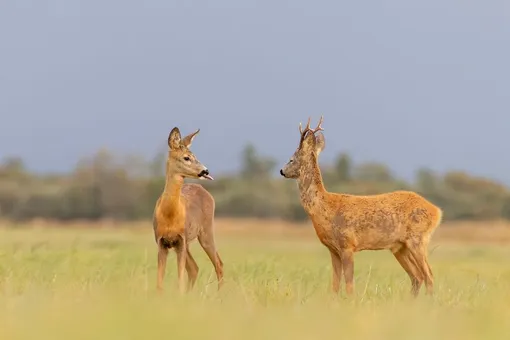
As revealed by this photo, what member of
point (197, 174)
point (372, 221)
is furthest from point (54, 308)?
point (372, 221)

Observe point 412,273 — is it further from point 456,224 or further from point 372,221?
point 456,224

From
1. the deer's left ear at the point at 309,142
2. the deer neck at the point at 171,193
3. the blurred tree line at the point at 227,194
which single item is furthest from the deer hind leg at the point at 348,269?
the blurred tree line at the point at 227,194

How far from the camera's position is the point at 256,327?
20.4 feet

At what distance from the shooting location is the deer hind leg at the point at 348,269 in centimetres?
1137

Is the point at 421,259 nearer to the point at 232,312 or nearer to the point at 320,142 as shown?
the point at 320,142

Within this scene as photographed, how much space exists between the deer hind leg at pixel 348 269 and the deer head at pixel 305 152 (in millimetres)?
1158

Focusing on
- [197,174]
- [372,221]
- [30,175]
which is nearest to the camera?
[197,174]

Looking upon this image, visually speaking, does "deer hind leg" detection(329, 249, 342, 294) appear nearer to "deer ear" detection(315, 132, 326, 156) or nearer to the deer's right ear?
"deer ear" detection(315, 132, 326, 156)

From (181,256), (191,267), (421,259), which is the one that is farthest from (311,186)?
(191,267)

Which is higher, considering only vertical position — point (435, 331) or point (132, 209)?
point (435, 331)

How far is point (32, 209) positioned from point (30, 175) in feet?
30.8

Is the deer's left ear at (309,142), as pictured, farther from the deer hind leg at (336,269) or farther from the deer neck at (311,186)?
the deer hind leg at (336,269)

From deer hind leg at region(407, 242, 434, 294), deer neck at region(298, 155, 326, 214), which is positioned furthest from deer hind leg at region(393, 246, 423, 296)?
deer neck at region(298, 155, 326, 214)

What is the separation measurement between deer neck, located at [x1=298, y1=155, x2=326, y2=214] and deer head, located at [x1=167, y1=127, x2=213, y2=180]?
145cm
